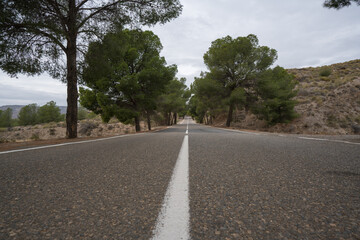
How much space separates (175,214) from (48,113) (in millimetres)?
71232

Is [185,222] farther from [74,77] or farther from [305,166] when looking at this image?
[74,77]

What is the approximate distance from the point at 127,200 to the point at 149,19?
33.5 ft

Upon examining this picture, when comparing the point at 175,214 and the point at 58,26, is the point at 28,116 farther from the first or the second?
the point at 175,214

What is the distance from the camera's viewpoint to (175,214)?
1153 millimetres

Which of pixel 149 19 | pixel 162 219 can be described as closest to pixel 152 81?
pixel 149 19

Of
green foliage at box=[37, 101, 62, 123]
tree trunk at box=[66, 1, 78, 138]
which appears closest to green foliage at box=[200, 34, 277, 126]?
tree trunk at box=[66, 1, 78, 138]

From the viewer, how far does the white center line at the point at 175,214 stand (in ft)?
3.10

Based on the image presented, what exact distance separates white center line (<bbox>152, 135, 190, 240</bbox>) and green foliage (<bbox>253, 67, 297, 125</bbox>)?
19542 mm

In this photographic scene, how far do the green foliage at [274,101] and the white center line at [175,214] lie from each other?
64.1ft

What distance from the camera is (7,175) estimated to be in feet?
6.78

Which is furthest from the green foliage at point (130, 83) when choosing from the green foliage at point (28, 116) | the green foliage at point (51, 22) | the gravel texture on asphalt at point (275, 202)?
the green foliage at point (28, 116)

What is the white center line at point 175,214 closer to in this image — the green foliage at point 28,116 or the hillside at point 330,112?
the hillside at point 330,112

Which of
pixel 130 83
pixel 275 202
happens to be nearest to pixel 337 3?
pixel 275 202

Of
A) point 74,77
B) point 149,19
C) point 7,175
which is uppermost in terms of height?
point 149,19
